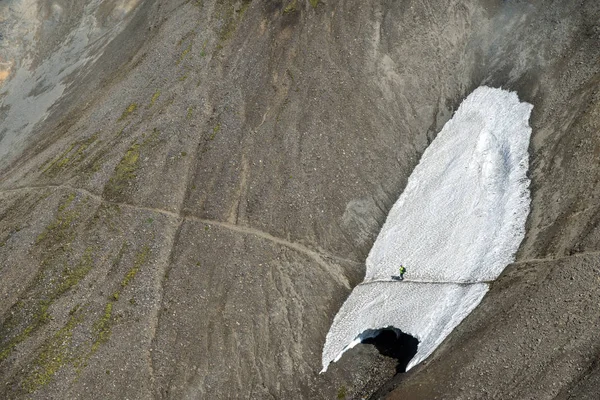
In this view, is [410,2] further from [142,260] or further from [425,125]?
[142,260]

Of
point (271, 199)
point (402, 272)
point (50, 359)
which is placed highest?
point (50, 359)

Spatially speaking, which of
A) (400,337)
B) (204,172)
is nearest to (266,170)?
(204,172)

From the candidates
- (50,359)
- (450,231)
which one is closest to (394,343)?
(450,231)

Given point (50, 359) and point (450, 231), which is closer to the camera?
point (50, 359)

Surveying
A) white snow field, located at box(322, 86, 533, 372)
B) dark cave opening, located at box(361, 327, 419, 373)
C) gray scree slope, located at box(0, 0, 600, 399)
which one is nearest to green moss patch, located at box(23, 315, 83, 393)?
gray scree slope, located at box(0, 0, 600, 399)

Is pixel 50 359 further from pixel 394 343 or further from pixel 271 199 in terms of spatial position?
pixel 394 343

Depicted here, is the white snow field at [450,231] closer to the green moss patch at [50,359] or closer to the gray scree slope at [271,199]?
the gray scree slope at [271,199]
